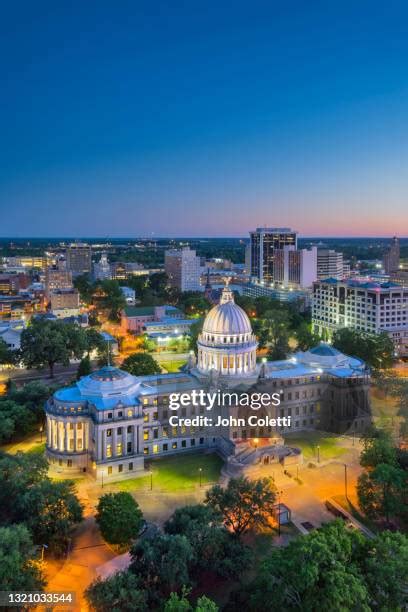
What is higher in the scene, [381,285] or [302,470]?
[381,285]

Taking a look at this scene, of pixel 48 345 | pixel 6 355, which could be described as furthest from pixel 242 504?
pixel 6 355

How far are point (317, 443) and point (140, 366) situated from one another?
3638 cm

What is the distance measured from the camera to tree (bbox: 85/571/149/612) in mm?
36094

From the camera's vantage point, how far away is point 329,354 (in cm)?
8175

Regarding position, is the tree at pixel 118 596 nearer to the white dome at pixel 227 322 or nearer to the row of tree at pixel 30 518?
the row of tree at pixel 30 518

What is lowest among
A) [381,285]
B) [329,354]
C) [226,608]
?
[226,608]

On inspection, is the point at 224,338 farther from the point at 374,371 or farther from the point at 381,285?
the point at 381,285

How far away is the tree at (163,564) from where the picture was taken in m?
38.6

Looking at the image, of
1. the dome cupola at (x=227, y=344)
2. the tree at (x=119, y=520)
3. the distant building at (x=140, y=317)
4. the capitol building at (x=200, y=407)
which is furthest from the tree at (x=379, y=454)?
the distant building at (x=140, y=317)

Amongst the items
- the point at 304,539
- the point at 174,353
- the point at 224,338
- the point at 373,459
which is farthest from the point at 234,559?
the point at 174,353

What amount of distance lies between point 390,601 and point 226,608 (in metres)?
13.0

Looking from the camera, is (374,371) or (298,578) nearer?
(298,578)

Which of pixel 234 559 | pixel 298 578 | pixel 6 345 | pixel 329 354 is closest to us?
pixel 298 578

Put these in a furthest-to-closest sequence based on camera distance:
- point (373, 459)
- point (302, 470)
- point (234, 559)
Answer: point (302, 470)
point (373, 459)
point (234, 559)
